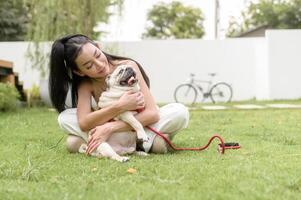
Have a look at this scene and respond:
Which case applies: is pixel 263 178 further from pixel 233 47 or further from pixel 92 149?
pixel 233 47

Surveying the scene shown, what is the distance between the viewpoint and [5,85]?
9.45 metres

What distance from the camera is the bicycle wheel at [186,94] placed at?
14.6 m

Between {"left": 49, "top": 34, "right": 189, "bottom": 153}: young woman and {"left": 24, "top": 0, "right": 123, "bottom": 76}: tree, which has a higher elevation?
{"left": 24, "top": 0, "right": 123, "bottom": 76}: tree

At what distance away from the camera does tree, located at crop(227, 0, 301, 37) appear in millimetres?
29250

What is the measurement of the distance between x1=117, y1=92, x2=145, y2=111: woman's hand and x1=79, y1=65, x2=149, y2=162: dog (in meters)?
0.03

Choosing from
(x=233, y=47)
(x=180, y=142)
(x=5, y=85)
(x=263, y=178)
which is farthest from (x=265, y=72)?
(x=263, y=178)

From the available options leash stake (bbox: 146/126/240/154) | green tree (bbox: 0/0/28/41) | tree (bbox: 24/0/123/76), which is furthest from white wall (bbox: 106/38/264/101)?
leash stake (bbox: 146/126/240/154)

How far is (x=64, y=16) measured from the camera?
11703 mm

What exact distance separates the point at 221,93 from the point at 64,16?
203 inches

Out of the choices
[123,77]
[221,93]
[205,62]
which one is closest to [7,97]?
[123,77]

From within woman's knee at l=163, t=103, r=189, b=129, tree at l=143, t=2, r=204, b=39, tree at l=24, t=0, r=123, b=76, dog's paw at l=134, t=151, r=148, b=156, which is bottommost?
dog's paw at l=134, t=151, r=148, b=156

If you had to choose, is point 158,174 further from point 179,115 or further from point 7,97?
point 7,97

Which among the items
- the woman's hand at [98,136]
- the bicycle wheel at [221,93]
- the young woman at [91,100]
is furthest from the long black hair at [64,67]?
the bicycle wheel at [221,93]

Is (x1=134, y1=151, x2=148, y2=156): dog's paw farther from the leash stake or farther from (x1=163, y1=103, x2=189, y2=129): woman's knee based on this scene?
(x1=163, y1=103, x2=189, y2=129): woman's knee
